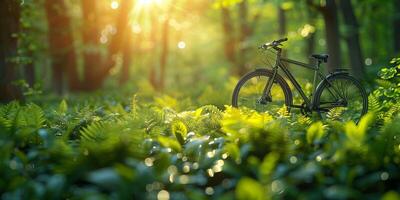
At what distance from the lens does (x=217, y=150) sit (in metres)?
4.97

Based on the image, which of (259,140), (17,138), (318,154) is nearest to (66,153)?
(17,138)

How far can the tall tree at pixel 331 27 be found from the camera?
13195 millimetres

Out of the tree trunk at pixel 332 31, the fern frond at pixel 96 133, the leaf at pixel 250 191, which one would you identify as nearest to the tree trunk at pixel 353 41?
the tree trunk at pixel 332 31

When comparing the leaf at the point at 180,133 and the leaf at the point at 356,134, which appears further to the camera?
the leaf at the point at 180,133

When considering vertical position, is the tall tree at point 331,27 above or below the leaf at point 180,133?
above

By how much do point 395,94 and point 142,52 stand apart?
33663 mm

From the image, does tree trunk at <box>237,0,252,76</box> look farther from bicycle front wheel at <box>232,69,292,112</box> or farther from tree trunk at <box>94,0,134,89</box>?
bicycle front wheel at <box>232,69,292,112</box>

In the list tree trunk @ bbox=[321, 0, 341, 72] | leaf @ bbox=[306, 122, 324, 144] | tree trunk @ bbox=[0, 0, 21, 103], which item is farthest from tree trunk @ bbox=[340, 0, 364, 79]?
leaf @ bbox=[306, 122, 324, 144]

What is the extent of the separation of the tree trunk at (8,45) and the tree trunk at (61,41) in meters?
5.82

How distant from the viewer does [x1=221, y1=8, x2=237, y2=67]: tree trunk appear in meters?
29.5

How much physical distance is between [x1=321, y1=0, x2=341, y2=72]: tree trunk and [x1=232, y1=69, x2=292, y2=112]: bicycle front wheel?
5.85 metres

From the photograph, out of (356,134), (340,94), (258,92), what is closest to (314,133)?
(356,134)

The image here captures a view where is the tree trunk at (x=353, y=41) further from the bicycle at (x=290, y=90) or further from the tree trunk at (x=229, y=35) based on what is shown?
the tree trunk at (x=229, y=35)

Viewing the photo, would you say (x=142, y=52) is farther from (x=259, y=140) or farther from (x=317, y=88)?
(x=259, y=140)
